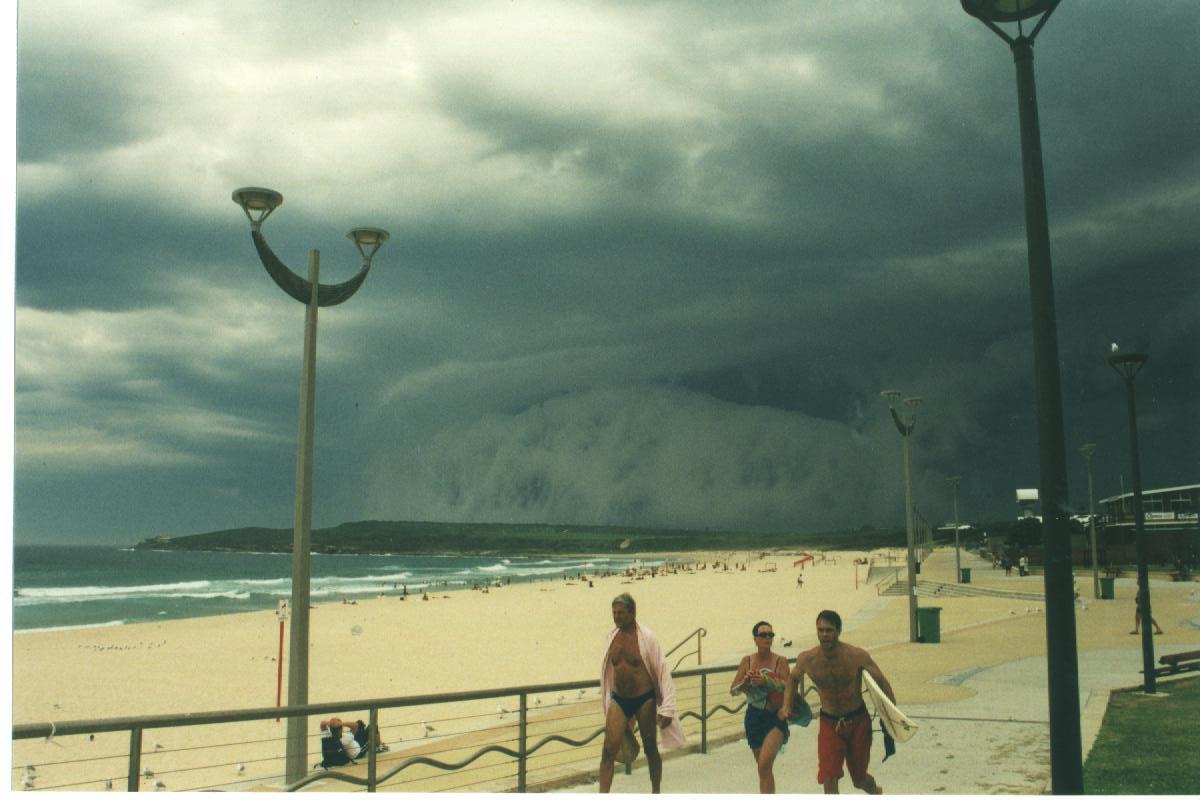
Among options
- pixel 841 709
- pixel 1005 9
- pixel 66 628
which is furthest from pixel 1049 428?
pixel 66 628

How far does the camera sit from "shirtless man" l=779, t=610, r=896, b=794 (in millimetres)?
6867

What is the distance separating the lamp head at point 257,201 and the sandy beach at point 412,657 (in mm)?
4714

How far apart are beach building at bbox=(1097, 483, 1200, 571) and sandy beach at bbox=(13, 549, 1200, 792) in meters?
14.8

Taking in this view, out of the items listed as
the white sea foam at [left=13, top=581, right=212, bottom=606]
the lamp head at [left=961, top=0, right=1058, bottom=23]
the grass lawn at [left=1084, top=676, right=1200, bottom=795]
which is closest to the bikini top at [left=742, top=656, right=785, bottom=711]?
the grass lawn at [left=1084, top=676, right=1200, bottom=795]

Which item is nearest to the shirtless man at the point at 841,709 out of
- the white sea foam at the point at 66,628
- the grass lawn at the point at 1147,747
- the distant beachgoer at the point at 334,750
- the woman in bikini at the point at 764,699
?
the woman in bikini at the point at 764,699

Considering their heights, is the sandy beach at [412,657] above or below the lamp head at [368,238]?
below

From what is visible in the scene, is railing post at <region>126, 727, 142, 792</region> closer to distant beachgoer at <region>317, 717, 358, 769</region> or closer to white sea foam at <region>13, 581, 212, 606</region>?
distant beachgoer at <region>317, 717, 358, 769</region>

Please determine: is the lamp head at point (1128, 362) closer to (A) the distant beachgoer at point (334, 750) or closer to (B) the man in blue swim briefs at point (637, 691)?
(B) the man in blue swim briefs at point (637, 691)

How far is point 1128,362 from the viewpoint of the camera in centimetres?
1277

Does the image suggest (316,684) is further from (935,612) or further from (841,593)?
(841,593)

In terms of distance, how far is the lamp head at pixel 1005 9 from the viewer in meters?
5.54

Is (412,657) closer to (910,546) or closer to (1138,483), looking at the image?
(910,546)

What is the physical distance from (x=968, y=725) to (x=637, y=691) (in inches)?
227

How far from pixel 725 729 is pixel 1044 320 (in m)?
7.57
